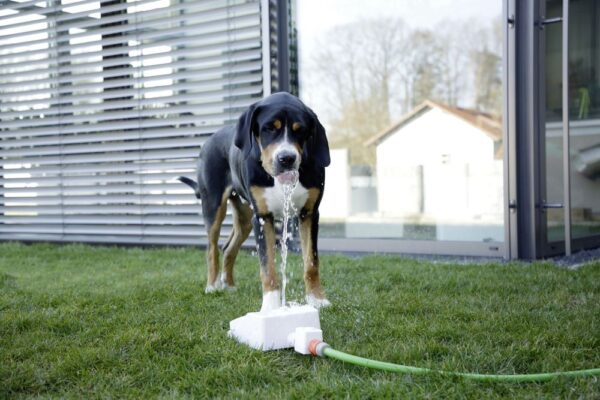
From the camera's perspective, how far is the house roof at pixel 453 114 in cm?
683

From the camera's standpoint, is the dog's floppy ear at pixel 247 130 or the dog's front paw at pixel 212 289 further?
the dog's front paw at pixel 212 289

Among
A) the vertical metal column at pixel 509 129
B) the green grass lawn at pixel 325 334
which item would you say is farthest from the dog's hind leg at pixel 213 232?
the vertical metal column at pixel 509 129

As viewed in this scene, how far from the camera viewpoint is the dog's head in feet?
10.4

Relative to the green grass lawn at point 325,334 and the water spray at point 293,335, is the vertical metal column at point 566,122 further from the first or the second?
the water spray at point 293,335

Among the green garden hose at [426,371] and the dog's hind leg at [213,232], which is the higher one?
the dog's hind leg at [213,232]

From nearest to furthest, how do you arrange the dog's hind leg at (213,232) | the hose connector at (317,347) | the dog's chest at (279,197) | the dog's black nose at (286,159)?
1. the hose connector at (317,347)
2. the dog's black nose at (286,159)
3. the dog's chest at (279,197)
4. the dog's hind leg at (213,232)

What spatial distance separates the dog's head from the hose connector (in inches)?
37.8

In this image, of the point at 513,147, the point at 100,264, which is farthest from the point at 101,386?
the point at 513,147

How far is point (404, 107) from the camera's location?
7383mm

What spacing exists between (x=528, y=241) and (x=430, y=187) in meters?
1.55

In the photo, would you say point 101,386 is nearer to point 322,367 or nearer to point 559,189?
point 322,367

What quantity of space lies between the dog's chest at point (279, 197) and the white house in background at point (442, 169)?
3.38m

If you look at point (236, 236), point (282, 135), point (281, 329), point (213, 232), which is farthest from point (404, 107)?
point (281, 329)

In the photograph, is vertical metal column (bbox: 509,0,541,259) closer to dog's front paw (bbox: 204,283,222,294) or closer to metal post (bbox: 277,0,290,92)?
metal post (bbox: 277,0,290,92)
